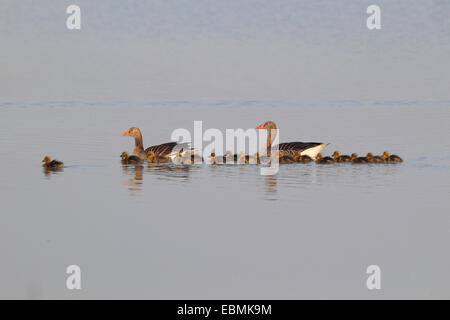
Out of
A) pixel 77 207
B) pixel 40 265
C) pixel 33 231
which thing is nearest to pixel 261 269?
pixel 40 265

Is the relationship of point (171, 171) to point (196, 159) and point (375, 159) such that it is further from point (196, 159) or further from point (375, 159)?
point (375, 159)

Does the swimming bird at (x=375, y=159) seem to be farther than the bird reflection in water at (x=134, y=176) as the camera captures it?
Yes

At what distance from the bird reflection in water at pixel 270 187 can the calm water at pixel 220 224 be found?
0.06 feet

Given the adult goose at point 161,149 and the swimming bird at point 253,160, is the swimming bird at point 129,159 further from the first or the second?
the swimming bird at point 253,160

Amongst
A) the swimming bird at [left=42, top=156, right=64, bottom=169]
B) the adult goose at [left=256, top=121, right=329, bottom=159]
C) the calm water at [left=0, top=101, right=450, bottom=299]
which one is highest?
the adult goose at [left=256, top=121, right=329, bottom=159]

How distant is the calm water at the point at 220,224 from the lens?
852cm

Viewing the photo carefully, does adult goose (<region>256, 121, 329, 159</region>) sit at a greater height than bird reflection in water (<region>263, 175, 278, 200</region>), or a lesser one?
greater

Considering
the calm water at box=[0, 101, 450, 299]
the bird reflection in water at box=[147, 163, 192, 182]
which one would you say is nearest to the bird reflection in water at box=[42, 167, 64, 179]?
the calm water at box=[0, 101, 450, 299]

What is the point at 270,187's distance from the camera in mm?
13492

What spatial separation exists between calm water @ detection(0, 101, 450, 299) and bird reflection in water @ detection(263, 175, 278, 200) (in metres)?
0.02

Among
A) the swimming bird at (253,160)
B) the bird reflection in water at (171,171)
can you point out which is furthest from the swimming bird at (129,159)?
the swimming bird at (253,160)

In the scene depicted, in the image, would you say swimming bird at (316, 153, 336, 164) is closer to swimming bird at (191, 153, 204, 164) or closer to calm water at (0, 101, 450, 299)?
calm water at (0, 101, 450, 299)

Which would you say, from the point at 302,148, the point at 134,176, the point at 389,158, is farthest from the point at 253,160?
the point at 134,176

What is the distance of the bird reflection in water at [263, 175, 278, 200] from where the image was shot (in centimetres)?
1257
